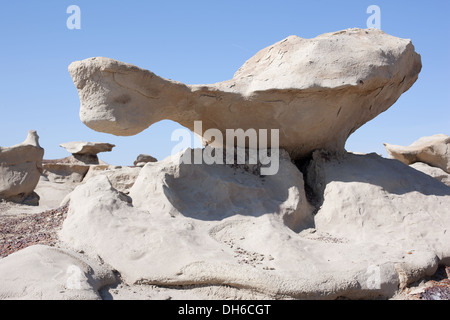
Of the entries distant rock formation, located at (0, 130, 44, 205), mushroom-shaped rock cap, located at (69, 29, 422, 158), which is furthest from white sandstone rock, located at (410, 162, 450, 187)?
distant rock formation, located at (0, 130, 44, 205)

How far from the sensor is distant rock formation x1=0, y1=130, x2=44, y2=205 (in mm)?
9852

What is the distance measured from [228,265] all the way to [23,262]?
165cm

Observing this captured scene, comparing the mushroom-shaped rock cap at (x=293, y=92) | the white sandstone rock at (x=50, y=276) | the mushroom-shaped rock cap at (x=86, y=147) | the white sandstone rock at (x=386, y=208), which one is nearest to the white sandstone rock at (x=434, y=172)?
the white sandstone rock at (x=386, y=208)

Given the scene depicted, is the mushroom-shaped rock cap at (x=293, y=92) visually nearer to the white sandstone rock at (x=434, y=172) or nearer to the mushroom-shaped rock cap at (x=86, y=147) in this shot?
the white sandstone rock at (x=434, y=172)

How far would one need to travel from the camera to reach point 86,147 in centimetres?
1619

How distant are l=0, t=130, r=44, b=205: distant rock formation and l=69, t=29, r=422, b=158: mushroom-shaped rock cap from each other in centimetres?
578

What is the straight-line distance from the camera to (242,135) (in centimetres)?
600

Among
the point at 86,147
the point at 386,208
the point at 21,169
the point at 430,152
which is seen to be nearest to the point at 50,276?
the point at 386,208

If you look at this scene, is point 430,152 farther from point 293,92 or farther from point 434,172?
point 293,92

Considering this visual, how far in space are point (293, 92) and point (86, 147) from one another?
40.1 ft

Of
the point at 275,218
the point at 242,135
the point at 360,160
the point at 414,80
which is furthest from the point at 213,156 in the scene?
the point at 414,80

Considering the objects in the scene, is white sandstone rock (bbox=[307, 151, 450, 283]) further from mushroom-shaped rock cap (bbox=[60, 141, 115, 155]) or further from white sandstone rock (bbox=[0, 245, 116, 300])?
mushroom-shaped rock cap (bbox=[60, 141, 115, 155])

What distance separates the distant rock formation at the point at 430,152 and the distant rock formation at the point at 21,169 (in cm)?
931
